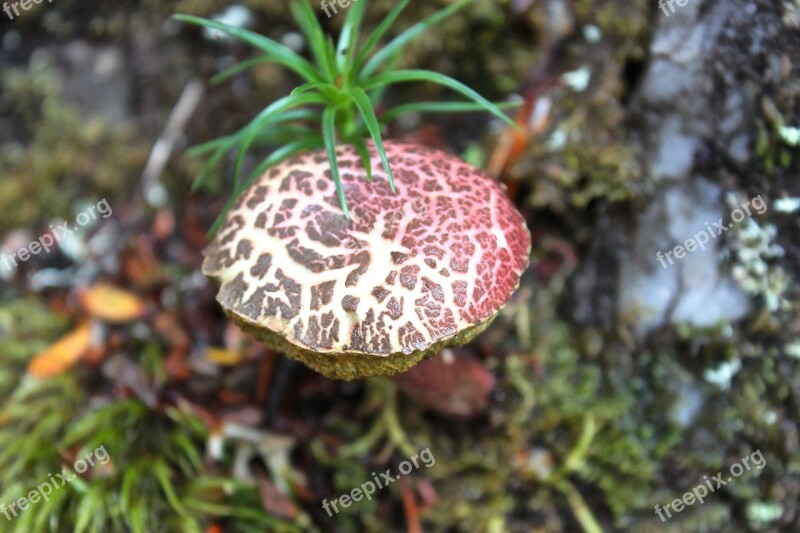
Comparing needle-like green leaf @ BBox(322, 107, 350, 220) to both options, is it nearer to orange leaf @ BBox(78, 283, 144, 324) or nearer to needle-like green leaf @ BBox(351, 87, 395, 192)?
needle-like green leaf @ BBox(351, 87, 395, 192)

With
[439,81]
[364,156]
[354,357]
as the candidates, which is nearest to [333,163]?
[364,156]

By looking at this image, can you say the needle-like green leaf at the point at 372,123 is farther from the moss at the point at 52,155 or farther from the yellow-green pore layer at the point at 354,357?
the moss at the point at 52,155

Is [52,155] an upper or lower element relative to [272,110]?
lower

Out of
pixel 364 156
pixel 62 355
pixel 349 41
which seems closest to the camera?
pixel 364 156

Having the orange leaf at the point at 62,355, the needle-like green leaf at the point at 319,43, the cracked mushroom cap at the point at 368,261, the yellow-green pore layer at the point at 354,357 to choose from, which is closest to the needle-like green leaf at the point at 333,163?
the cracked mushroom cap at the point at 368,261

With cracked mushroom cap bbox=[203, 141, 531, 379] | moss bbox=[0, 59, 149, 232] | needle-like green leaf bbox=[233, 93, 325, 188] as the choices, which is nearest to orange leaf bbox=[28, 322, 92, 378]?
moss bbox=[0, 59, 149, 232]

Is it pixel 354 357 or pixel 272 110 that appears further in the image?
pixel 272 110

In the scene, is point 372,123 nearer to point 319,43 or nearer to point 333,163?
point 333,163

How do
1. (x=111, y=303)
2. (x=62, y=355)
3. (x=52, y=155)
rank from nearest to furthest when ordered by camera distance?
1. (x=62, y=355)
2. (x=111, y=303)
3. (x=52, y=155)
